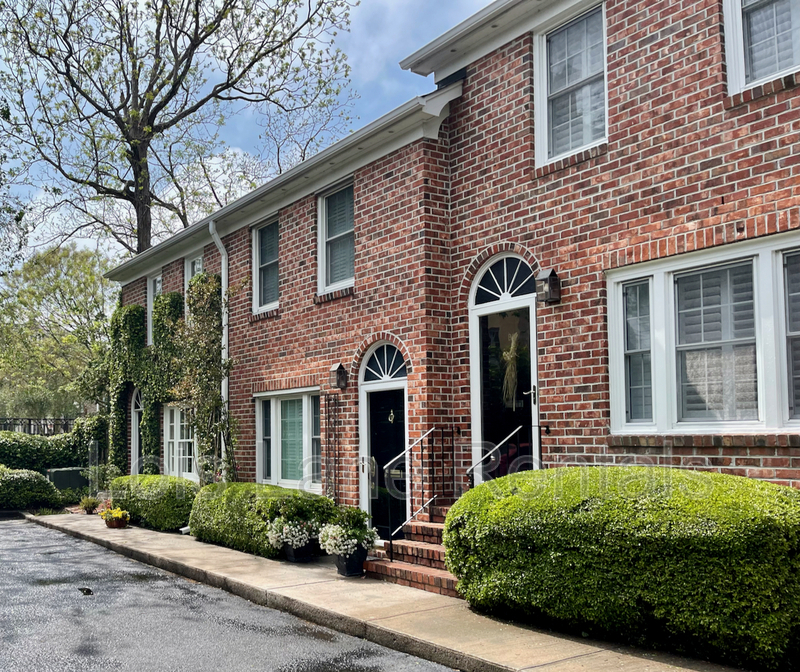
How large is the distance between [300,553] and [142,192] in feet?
60.2

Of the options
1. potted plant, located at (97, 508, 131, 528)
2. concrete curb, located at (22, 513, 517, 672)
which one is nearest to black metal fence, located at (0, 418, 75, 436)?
potted plant, located at (97, 508, 131, 528)

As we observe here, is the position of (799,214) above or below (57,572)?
above

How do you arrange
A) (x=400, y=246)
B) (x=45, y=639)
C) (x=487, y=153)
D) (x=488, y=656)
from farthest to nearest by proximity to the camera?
(x=400, y=246) → (x=487, y=153) → (x=45, y=639) → (x=488, y=656)

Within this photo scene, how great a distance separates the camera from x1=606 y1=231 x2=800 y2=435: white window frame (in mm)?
6566

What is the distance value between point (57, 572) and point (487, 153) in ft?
25.2

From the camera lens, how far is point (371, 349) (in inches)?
434

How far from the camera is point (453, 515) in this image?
24.3ft

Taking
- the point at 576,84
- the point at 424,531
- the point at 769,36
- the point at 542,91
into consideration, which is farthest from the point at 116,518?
the point at 769,36

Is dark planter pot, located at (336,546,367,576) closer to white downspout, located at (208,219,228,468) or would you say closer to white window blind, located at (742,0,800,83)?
white downspout, located at (208,219,228,468)

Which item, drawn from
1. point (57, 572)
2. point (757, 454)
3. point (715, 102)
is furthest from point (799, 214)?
point (57, 572)

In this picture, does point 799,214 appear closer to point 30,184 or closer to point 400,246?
point 400,246

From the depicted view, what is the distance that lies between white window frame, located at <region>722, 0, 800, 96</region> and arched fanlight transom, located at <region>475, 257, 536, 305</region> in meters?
2.80

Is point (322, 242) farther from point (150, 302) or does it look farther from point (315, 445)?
point (150, 302)

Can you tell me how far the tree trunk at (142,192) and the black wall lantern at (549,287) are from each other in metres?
19.0
